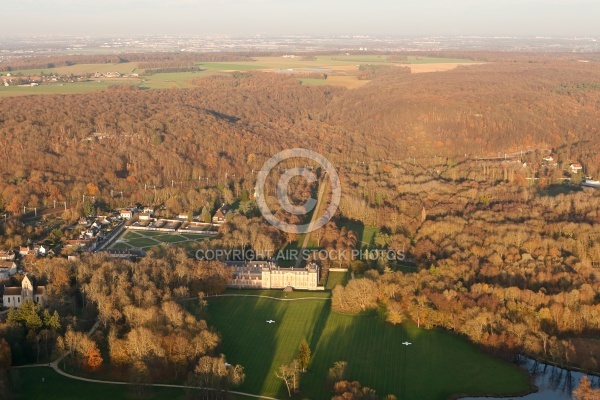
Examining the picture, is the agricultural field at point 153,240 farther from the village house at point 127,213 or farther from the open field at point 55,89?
the open field at point 55,89

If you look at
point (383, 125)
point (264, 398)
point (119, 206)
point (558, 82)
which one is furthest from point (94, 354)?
point (558, 82)

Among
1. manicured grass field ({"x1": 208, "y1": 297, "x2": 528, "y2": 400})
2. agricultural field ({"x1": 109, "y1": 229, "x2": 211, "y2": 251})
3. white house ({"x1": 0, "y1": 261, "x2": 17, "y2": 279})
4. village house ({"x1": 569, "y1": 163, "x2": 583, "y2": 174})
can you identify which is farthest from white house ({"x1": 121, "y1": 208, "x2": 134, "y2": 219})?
village house ({"x1": 569, "y1": 163, "x2": 583, "y2": 174})

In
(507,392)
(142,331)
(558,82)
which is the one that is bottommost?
(507,392)

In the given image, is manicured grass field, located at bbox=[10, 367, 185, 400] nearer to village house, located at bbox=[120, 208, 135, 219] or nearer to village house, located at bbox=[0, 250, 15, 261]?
village house, located at bbox=[0, 250, 15, 261]

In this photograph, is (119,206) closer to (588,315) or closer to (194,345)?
(194,345)

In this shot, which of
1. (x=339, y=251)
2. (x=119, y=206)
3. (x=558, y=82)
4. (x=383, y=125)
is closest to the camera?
(x=339, y=251)

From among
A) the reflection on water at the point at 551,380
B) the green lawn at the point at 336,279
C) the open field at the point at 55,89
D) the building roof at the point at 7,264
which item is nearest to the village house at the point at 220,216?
the green lawn at the point at 336,279
